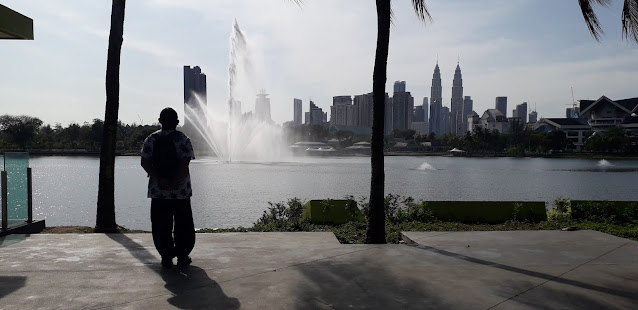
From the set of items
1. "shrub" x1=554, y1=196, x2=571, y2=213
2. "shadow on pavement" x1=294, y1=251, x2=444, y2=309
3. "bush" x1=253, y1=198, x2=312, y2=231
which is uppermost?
"shadow on pavement" x1=294, y1=251, x2=444, y2=309

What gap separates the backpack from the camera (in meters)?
5.31

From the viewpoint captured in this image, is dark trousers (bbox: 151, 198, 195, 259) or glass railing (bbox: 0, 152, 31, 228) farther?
glass railing (bbox: 0, 152, 31, 228)

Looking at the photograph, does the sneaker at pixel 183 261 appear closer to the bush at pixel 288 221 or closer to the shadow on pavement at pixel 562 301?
the shadow on pavement at pixel 562 301

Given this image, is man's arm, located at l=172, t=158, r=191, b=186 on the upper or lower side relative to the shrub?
upper

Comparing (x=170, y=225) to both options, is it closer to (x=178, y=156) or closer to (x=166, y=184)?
(x=166, y=184)

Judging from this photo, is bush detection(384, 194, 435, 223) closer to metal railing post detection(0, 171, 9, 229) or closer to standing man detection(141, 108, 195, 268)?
standing man detection(141, 108, 195, 268)

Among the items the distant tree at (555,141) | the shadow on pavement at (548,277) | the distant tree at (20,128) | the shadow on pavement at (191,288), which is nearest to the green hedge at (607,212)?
the shadow on pavement at (548,277)

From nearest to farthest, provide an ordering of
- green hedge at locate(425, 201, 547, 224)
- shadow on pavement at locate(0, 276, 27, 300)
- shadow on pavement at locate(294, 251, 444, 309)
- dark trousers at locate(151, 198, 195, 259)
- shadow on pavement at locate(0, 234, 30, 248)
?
shadow on pavement at locate(294, 251, 444, 309), shadow on pavement at locate(0, 276, 27, 300), dark trousers at locate(151, 198, 195, 259), shadow on pavement at locate(0, 234, 30, 248), green hedge at locate(425, 201, 547, 224)

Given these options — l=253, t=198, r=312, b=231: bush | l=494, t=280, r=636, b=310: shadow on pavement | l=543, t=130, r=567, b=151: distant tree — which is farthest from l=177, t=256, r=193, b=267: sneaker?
l=543, t=130, r=567, b=151: distant tree

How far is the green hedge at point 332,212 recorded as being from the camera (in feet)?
37.1

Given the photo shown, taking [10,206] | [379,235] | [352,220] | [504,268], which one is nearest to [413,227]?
[352,220]

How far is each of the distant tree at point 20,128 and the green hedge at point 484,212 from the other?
137199mm

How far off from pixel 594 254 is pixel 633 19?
446cm

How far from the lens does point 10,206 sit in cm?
803
